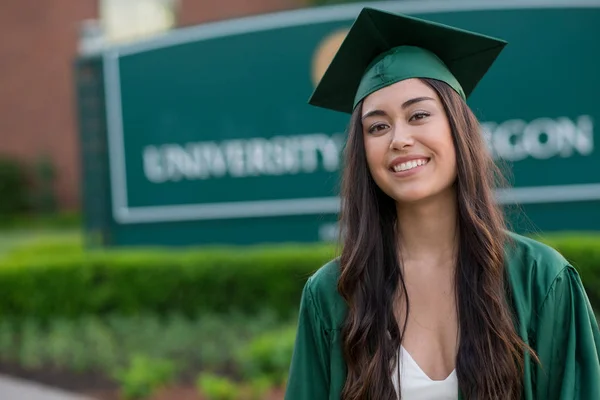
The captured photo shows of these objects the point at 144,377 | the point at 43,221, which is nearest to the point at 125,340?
the point at 144,377

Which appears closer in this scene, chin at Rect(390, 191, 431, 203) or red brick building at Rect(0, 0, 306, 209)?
chin at Rect(390, 191, 431, 203)

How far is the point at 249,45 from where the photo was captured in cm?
771

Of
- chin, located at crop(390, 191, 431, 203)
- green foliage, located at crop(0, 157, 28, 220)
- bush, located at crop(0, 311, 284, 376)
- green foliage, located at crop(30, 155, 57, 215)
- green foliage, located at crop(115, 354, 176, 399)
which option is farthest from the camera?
green foliage, located at crop(30, 155, 57, 215)

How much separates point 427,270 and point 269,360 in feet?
10.4

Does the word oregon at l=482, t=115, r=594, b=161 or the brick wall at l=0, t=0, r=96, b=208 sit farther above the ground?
the brick wall at l=0, t=0, r=96, b=208

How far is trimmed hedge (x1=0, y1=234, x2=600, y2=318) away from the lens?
260 inches

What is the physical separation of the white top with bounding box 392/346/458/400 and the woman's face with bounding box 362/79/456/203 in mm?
405

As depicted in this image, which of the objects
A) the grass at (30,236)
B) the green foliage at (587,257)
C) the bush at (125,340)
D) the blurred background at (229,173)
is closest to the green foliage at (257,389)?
the bush at (125,340)

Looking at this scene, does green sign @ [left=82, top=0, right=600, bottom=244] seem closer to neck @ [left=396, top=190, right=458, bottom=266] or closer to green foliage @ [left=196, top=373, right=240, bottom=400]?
green foliage @ [left=196, top=373, right=240, bottom=400]

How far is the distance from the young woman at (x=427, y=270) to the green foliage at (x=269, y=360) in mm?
2934

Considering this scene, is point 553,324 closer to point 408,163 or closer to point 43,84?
point 408,163

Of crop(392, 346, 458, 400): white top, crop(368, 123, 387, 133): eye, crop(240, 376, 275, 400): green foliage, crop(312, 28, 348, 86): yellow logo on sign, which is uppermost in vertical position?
crop(312, 28, 348, 86): yellow logo on sign

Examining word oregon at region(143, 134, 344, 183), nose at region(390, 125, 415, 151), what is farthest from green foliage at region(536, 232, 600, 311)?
nose at region(390, 125, 415, 151)

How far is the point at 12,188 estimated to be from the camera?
69.2ft
